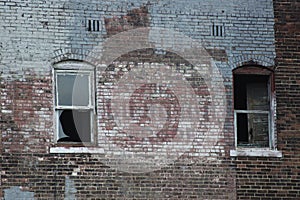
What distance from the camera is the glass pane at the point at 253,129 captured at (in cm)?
1959

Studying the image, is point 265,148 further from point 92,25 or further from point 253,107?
point 92,25

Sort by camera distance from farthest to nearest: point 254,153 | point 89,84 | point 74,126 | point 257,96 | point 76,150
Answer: point 257,96 < point 254,153 < point 89,84 < point 74,126 < point 76,150

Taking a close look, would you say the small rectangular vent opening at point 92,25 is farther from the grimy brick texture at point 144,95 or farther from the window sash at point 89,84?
the window sash at point 89,84

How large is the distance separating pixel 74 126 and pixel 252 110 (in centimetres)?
368

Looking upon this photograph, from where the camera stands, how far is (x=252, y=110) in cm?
1970

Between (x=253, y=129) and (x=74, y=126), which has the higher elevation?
(x=74, y=126)

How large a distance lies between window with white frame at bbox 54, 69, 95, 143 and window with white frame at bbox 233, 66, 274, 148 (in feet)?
9.83

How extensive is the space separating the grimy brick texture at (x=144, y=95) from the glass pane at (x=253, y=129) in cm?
30

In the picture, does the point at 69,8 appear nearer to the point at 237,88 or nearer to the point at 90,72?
the point at 90,72

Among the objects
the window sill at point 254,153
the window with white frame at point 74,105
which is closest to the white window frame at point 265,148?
the window sill at point 254,153

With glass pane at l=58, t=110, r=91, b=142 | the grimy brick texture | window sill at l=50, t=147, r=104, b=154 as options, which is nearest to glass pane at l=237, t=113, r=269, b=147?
the grimy brick texture

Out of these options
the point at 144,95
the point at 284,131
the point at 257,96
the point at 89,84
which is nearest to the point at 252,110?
the point at 257,96

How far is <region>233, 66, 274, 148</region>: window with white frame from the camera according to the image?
19609 millimetres

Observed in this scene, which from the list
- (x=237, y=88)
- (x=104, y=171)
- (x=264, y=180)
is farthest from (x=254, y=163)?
(x=104, y=171)
